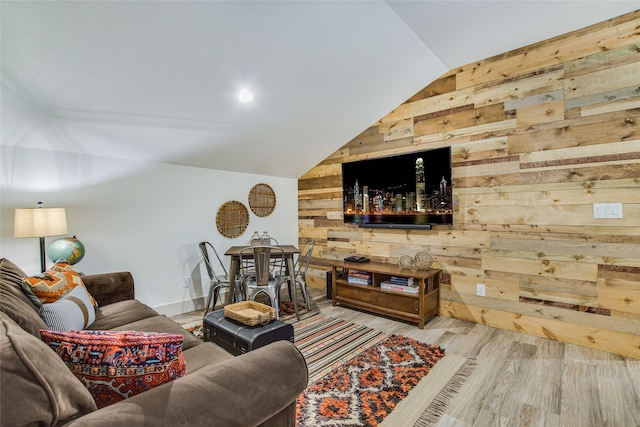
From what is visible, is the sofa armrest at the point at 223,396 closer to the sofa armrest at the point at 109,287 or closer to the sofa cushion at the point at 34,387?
the sofa cushion at the point at 34,387

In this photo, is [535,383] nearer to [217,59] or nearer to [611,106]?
[611,106]

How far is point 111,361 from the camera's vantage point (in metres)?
1.04

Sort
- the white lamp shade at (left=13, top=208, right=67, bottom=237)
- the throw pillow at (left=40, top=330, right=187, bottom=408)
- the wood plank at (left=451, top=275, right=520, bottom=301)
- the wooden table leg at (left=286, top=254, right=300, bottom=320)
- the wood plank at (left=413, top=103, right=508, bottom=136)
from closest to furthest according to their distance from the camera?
1. the throw pillow at (left=40, top=330, right=187, bottom=408)
2. the white lamp shade at (left=13, top=208, right=67, bottom=237)
3. the wood plank at (left=451, top=275, right=520, bottom=301)
4. the wood plank at (left=413, top=103, right=508, bottom=136)
5. the wooden table leg at (left=286, top=254, right=300, bottom=320)

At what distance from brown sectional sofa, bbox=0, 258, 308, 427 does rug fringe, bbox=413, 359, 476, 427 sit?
991mm

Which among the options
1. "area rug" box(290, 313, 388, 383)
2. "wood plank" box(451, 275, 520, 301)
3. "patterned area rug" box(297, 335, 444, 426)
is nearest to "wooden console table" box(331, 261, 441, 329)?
"wood plank" box(451, 275, 520, 301)

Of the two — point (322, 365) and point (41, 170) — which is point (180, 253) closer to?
point (41, 170)

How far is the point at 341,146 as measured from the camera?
4.57m

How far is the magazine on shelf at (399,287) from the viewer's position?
10.8ft

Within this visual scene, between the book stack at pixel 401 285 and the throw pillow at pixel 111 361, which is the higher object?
the throw pillow at pixel 111 361

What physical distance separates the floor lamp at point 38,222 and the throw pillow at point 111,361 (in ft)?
6.47

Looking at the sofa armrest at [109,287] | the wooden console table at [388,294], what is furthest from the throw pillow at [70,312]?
the wooden console table at [388,294]

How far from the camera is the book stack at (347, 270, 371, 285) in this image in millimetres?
3707

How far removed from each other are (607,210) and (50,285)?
4.25 m

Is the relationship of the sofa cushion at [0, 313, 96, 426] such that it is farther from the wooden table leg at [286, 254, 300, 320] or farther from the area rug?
the wooden table leg at [286, 254, 300, 320]
